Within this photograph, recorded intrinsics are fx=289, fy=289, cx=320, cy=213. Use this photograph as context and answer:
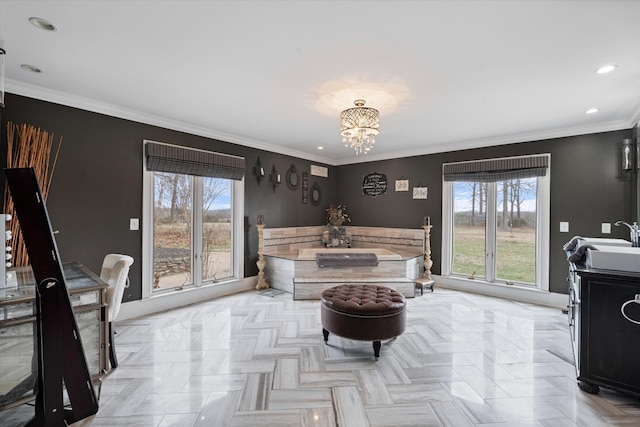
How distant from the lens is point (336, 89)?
9.46 ft

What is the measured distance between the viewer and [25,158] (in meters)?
2.84

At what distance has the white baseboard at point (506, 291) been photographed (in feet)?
13.8

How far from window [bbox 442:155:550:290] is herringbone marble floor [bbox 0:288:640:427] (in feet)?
3.58

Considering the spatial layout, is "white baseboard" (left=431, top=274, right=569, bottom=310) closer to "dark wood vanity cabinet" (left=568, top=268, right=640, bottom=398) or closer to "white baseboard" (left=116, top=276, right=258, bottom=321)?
"dark wood vanity cabinet" (left=568, top=268, right=640, bottom=398)

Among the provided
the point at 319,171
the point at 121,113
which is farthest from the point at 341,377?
the point at 319,171

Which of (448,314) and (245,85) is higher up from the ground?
(245,85)

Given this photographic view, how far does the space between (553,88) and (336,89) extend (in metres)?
2.14

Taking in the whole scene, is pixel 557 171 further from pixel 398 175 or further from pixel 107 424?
pixel 107 424

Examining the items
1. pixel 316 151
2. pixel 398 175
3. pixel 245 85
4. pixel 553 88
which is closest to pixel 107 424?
pixel 245 85

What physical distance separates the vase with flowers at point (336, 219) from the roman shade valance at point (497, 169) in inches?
87.4

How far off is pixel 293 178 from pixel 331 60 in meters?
3.59

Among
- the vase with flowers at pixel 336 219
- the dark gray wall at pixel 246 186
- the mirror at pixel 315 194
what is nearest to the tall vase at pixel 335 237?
the vase with flowers at pixel 336 219

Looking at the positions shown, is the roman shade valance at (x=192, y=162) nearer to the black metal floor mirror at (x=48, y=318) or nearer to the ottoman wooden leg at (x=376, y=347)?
the black metal floor mirror at (x=48, y=318)

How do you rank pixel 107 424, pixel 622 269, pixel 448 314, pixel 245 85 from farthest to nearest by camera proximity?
pixel 448 314 → pixel 245 85 → pixel 622 269 → pixel 107 424
